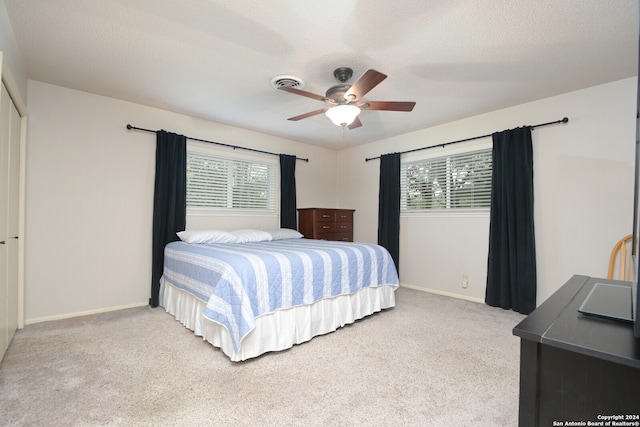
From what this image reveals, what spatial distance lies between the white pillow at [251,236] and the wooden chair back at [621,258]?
3432 mm

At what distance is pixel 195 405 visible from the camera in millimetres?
1684

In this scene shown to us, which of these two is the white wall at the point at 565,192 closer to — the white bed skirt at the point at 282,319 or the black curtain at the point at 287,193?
the white bed skirt at the point at 282,319

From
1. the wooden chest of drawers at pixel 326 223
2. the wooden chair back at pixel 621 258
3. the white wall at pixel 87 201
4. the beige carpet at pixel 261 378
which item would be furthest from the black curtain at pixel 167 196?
the wooden chair back at pixel 621 258

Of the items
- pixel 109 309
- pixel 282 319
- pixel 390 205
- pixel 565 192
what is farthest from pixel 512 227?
pixel 109 309

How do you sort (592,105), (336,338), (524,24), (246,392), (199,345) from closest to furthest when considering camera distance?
(246,392)
(524,24)
(199,345)
(336,338)
(592,105)

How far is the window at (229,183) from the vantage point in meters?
4.04

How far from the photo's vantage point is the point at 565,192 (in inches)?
125

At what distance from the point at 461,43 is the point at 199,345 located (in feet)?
10.1

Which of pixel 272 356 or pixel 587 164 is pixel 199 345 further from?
pixel 587 164

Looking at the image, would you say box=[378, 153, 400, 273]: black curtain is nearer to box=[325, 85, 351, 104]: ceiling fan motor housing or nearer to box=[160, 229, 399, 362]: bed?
box=[160, 229, 399, 362]: bed

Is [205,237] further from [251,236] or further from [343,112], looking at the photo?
[343,112]

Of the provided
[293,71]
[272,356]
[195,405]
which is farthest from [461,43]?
[195,405]

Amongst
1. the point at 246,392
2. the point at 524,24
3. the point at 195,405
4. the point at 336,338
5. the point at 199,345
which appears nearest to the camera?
the point at 195,405

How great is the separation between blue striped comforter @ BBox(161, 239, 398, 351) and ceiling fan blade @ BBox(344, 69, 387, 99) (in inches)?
53.3
